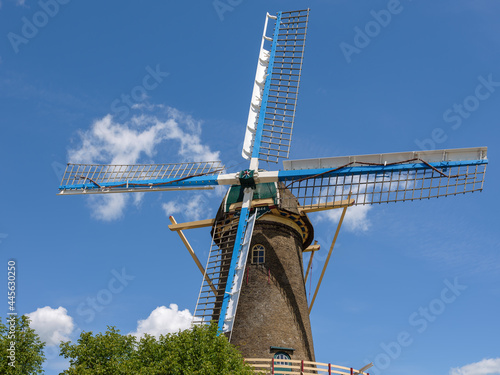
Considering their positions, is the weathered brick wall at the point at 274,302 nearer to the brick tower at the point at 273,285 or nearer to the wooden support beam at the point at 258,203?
the brick tower at the point at 273,285

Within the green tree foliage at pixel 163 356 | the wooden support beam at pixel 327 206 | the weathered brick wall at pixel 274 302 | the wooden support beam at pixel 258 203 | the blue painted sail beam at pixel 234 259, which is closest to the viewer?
the green tree foliage at pixel 163 356

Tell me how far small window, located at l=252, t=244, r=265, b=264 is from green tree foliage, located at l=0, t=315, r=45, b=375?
9299mm

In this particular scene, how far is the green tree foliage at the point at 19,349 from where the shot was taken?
21844 mm

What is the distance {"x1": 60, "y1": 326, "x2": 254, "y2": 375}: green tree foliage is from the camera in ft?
65.2

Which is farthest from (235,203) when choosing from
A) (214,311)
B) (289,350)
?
(289,350)

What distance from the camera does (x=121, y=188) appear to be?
28625 millimetres

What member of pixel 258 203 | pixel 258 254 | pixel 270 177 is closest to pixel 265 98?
pixel 270 177

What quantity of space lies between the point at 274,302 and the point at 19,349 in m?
10.3

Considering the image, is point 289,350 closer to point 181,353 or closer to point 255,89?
point 181,353

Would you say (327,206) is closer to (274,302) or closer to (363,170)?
(363,170)

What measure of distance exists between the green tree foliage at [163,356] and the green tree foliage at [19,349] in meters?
1.19

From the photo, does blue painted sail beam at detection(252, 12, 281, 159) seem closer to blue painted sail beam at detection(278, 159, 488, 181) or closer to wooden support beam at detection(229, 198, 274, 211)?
blue painted sail beam at detection(278, 159, 488, 181)

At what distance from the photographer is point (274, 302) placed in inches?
971

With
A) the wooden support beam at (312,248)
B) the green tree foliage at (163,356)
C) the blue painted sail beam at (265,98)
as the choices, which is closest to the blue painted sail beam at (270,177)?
the blue painted sail beam at (265,98)
